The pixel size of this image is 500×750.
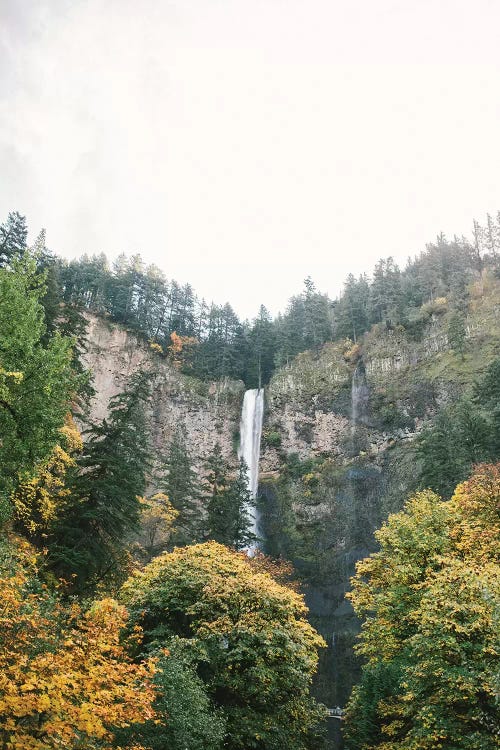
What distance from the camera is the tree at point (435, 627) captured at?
11.1 m

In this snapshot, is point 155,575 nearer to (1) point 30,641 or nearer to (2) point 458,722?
(1) point 30,641

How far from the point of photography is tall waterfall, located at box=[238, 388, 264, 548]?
56122 mm

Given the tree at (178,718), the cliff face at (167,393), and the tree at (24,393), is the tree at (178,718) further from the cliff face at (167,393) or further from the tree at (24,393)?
the cliff face at (167,393)

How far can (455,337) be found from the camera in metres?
50.3

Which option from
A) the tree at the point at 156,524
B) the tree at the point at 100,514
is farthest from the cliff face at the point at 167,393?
the tree at the point at 100,514

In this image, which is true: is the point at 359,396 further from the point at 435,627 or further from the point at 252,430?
the point at 435,627

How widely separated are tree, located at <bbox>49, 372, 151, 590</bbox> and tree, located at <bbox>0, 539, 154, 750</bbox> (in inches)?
386

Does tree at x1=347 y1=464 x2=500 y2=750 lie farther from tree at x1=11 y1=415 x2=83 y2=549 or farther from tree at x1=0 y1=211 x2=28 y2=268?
tree at x1=0 y1=211 x2=28 y2=268

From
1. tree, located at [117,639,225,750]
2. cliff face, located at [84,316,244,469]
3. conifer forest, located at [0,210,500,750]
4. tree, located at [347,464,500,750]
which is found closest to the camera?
tree, located at [117,639,225,750]

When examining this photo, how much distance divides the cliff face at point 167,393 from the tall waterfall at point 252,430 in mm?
1082

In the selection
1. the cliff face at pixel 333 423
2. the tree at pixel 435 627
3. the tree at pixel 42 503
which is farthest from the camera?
the cliff face at pixel 333 423

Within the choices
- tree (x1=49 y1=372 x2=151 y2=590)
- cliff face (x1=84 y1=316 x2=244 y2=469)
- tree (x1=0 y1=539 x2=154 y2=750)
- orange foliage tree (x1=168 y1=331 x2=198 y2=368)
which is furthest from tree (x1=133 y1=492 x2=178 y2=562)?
orange foliage tree (x1=168 y1=331 x2=198 y2=368)

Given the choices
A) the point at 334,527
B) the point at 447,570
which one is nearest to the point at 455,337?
the point at 334,527

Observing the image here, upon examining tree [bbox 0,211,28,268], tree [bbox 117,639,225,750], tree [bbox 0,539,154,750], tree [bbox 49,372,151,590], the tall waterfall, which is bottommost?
tree [bbox 117,639,225,750]
